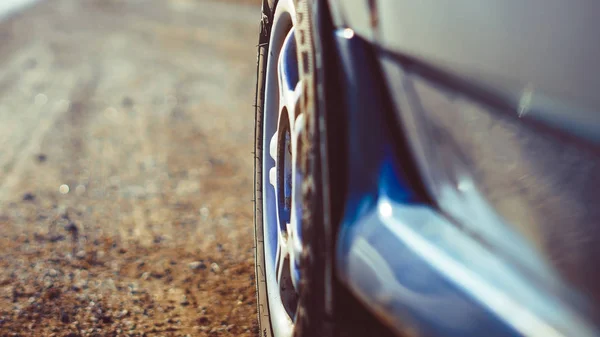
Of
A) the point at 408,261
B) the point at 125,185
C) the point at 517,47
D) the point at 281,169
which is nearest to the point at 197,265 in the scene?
the point at 281,169

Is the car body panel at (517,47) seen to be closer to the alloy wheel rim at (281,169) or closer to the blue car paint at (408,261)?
the blue car paint at (408,261)

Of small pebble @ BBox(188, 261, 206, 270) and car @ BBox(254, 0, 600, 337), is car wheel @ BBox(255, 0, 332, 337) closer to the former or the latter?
car @ BBox(254, 0, 600, 337)

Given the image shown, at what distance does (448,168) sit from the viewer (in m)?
1.20

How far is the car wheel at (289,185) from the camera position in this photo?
1.27 m

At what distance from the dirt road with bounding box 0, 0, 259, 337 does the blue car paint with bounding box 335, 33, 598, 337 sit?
48.5 inches

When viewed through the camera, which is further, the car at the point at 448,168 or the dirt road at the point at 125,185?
the dirt road at the point at 125,185

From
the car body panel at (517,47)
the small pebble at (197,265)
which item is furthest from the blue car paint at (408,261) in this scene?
the small pebble at (197,265)

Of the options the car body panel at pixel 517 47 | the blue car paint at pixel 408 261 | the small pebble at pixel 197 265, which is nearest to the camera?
the car body panel at pixel 517 47

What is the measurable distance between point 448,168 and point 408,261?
19cm

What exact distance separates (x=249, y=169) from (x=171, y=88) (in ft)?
6.62

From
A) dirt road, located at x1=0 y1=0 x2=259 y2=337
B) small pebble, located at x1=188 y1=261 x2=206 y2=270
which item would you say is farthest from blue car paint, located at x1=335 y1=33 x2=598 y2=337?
small pebble, located at x1=188 y1=261 x2=206 y2=270

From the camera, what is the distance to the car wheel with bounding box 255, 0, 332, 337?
1.27 meters

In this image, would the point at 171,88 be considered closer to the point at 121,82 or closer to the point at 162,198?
the point at 121,82

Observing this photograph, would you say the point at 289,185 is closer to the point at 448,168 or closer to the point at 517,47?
the point at 448,168
